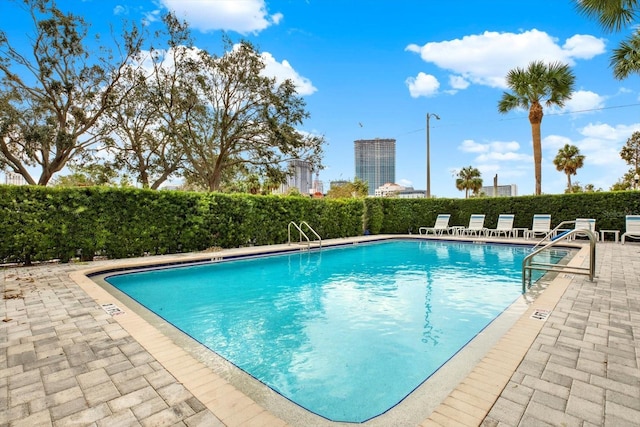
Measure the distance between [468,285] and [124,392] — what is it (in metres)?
6.24

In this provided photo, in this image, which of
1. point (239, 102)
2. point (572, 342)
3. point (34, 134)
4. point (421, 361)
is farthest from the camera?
point (239, 102)

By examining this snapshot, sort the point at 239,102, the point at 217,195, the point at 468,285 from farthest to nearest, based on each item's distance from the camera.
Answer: the point at 239,102 < the point at 217,195 < the point at 468,285

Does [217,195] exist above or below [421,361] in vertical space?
above

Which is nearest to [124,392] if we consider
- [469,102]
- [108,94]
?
[108,94]

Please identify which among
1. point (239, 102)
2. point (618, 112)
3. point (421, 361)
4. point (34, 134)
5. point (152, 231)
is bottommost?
point (421, 361)

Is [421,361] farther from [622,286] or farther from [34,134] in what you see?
[34,134]

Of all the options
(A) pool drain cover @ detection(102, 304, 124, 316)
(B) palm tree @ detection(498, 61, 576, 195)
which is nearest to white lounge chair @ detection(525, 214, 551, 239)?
(B) palm tree @ detection(498, 61, 576, 195)

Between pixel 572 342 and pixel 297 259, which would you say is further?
pixel 297 259

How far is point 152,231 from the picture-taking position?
400 inches

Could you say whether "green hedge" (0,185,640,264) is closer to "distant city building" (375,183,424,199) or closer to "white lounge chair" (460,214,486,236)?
"white lounge chair" (460,214,486,236)

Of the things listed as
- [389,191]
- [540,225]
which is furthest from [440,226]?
[389,191]

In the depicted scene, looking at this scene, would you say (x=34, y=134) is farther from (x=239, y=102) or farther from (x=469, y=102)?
(x=469, y=102)

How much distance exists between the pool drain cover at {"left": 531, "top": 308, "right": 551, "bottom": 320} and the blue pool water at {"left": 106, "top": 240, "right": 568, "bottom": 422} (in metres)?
0.69

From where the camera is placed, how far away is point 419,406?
7.59 ft
